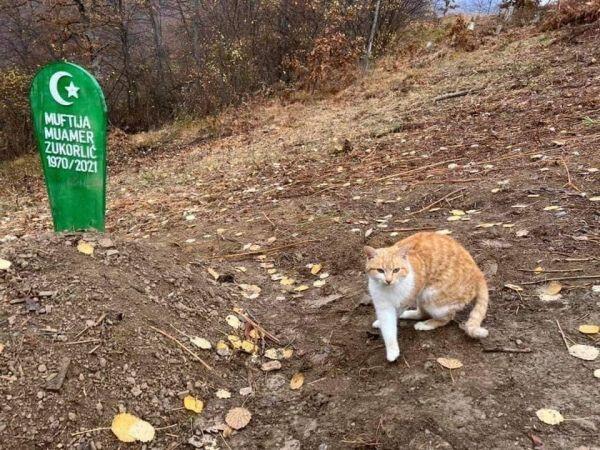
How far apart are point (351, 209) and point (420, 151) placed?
2081mm

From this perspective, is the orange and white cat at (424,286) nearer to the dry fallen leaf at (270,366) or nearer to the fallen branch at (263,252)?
the dry fallen leaf at (270,366)

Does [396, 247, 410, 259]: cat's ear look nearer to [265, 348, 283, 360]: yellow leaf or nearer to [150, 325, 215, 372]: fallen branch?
[265, 348, 283, 360]: yellow leaf

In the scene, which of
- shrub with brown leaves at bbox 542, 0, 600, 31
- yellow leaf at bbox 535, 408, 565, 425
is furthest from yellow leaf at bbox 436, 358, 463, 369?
shrub with brown leaves at bbox 542, 0, 600, 31

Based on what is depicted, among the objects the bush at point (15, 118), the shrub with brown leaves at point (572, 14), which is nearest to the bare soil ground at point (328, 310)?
the shrub with brown leaves at point (572, 14)

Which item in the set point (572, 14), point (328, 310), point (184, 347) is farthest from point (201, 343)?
point (572, 14)

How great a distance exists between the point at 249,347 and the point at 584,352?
6.09ft

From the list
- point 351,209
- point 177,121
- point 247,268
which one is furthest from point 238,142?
point 247,268

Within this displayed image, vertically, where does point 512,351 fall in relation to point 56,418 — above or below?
above

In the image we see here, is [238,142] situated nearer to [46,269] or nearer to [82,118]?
[82,118]

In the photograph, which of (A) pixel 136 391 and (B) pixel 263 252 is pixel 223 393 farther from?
(B) pixel 263 252

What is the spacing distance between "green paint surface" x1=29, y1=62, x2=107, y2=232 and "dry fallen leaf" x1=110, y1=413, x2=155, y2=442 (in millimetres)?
2272

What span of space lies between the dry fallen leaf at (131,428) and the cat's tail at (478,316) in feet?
5.63

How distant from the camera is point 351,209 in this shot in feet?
17.4

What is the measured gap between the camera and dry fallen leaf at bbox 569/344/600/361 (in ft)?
8.42
